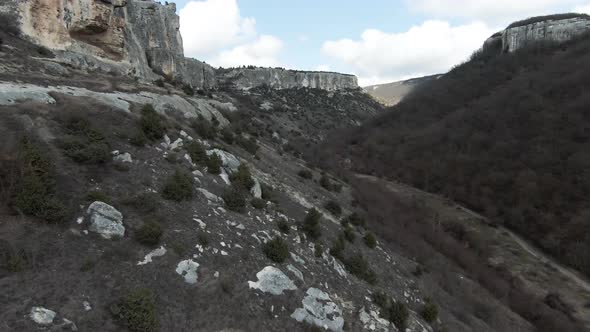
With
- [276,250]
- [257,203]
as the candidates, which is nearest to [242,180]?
[257,203]

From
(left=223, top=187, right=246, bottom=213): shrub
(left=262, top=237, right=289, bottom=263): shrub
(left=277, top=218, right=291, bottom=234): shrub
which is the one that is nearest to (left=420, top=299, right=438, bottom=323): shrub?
(left=277, top=218, right=291, bottom=234): shrub

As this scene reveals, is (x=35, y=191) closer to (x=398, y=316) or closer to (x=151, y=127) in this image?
(x=151, y=127)

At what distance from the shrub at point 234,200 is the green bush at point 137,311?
6090mm

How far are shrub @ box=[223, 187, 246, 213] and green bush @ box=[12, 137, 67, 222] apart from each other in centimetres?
585

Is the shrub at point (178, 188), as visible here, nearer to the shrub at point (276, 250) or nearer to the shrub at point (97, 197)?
the shrub at point (97, 197)

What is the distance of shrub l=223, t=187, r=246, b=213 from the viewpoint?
14.4 meters

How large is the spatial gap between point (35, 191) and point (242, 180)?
836cm

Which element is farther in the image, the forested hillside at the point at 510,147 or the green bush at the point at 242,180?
the forested hillside at the point at 510,147

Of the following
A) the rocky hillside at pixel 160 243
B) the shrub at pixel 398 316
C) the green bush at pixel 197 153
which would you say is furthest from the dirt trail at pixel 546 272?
the green bush at pixel 197 153

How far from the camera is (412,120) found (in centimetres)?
8469

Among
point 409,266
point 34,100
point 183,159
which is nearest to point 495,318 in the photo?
point 409,266

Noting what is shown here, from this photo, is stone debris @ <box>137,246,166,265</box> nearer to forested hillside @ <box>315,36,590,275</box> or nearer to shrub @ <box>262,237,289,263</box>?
shrub @ <box>262,237,289,263</box>

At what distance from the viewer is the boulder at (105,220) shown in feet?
32.7

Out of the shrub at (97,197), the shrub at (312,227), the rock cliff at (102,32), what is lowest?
the shrub at (312,227)
